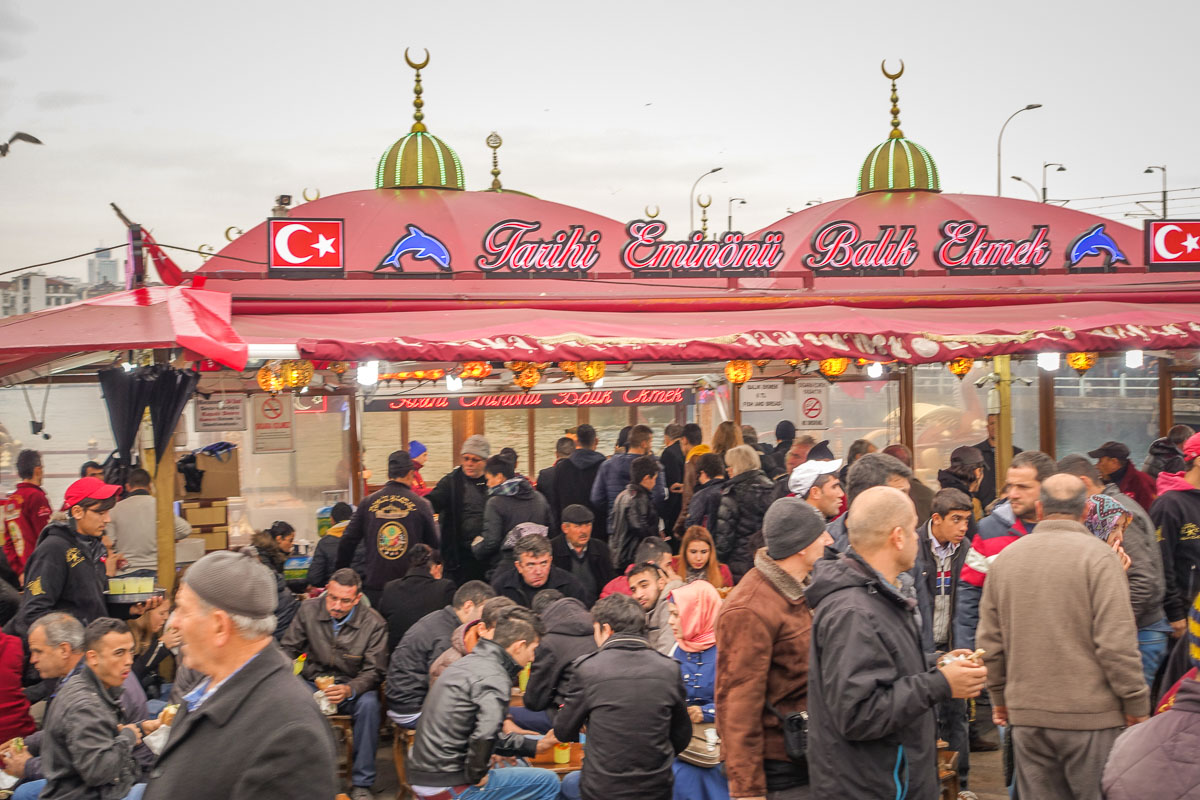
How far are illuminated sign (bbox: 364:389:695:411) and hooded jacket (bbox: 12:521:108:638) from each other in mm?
6778

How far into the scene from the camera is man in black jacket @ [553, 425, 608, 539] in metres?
10.5

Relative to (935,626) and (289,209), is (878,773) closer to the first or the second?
(935,626)

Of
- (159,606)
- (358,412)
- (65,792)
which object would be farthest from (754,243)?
(65,792)

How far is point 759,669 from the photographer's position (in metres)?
4.24

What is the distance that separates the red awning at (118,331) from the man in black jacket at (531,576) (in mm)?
2284

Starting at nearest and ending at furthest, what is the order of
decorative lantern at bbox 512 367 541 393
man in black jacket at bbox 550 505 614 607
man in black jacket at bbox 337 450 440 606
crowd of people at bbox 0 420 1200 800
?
crowd of people at bbox 0 420 1200 800 < man in black jacket at bbox 550 505 614 607 < man in black jacket at bbox 337 450 440 606 < decorative lantern at bbox 512 367 541 393

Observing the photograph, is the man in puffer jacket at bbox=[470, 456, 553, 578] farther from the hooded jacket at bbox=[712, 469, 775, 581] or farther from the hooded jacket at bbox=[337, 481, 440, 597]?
the hooded jacket at bbox=[712, 469, 775, 581]

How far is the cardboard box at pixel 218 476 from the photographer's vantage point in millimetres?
11781

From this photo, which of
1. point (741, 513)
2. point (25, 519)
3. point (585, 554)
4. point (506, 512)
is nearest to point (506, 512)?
point (506, 512)

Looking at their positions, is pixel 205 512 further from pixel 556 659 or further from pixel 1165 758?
pixel 1165 758

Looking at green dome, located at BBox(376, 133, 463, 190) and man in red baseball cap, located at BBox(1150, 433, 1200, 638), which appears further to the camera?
green dome, located at BBox(376, 133, 463, 190)

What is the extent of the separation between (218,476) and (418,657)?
5821mm

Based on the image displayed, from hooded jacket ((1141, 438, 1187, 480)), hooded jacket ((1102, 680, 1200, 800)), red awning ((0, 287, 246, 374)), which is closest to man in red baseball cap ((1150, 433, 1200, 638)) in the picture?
hooded jacket ((1141, 438, 1187, 480))

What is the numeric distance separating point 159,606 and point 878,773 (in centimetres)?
529
